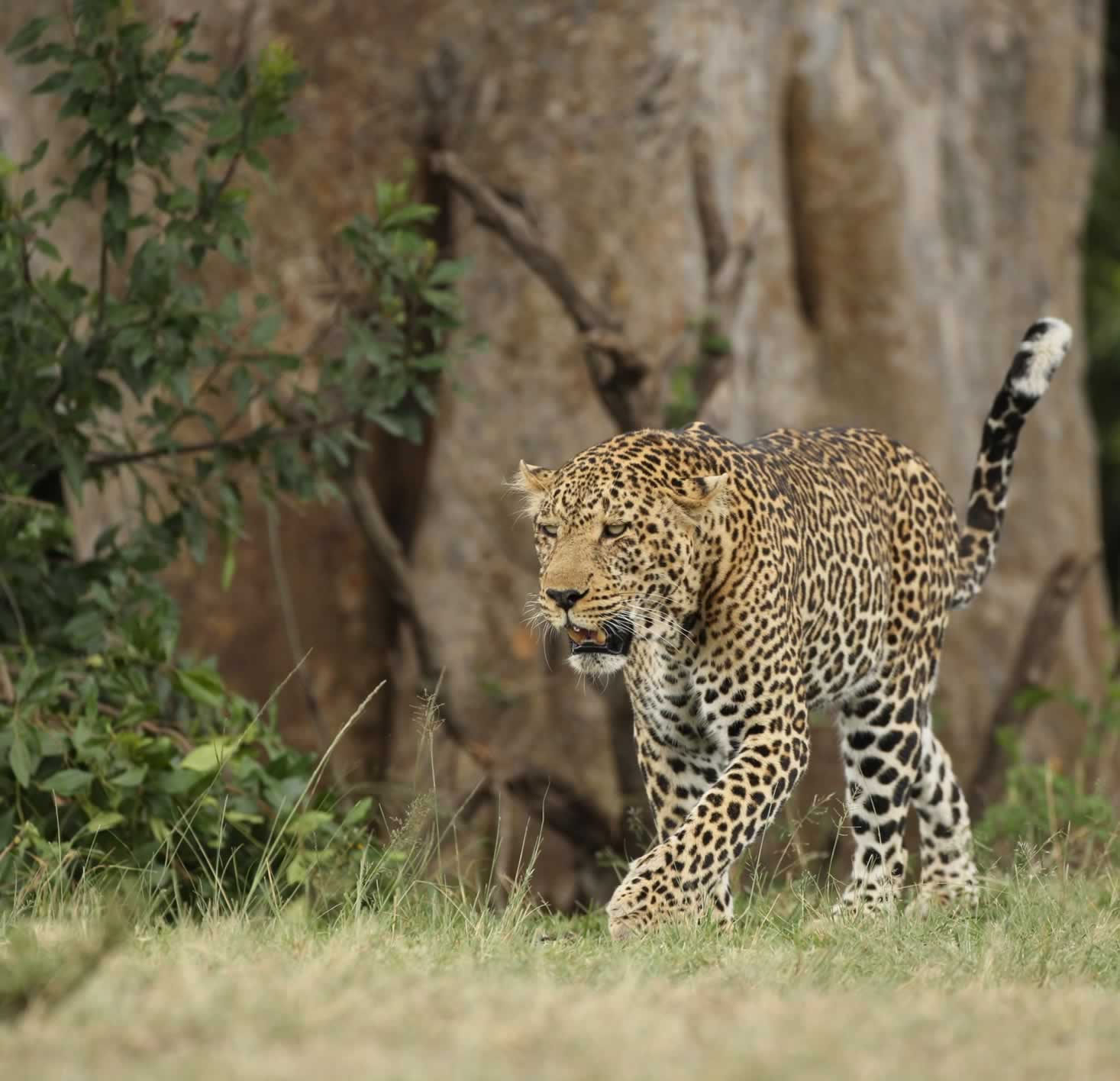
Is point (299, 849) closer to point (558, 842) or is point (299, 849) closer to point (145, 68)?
point (145, 68)

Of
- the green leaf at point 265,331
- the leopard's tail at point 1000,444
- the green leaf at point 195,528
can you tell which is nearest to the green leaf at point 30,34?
the green leaf at point 265,331

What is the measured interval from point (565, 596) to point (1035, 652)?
228 inches

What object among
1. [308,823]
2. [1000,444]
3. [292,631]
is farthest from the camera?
[292,631]

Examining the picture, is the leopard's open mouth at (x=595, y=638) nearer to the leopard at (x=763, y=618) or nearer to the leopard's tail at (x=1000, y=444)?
the leopard at (x=763, y=618)

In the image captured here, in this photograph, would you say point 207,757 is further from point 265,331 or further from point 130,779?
point 265,331

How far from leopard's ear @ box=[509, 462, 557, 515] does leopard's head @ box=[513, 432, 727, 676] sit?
0.10m

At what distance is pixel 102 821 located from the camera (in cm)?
664

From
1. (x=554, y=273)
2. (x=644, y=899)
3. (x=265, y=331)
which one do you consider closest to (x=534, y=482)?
(x=644, y=899)

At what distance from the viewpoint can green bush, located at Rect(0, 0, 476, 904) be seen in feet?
22.4

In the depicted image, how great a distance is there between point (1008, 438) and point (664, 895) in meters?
2.64

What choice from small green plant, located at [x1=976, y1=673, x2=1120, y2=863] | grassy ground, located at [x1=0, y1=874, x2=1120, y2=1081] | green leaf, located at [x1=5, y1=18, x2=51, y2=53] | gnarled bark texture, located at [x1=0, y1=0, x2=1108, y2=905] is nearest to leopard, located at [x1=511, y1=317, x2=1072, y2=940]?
small green plant, located at [x1=976, y1=673, x2=1120, y2=863]

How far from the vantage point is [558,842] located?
11078 mm

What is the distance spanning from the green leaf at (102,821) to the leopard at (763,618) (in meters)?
1.58

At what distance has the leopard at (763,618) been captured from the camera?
6.03m
